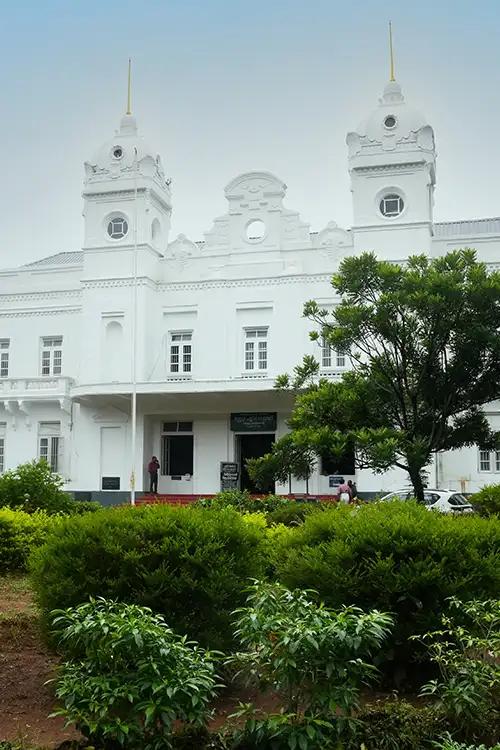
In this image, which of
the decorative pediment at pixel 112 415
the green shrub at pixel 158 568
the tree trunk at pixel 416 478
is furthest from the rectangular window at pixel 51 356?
the green shrub at pixel 158 568

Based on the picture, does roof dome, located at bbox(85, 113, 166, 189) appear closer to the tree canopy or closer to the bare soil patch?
the tree canopy

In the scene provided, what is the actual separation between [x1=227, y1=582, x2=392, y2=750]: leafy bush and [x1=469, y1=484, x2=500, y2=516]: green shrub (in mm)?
9447

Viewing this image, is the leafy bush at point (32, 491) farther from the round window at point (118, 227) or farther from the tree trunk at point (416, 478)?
the round window at point (118, 227)

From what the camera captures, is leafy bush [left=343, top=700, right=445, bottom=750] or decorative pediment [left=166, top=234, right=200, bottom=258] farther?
decorative pediment [left=166, top=234, right=200, bottom=258]

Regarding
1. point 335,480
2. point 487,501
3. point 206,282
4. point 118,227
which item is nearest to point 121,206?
point 118,227

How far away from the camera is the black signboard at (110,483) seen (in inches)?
1230

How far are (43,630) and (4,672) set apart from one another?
0.42m

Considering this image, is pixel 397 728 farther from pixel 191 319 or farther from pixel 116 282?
pixel 116 282

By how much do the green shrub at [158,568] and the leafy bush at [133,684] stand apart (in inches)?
43.8

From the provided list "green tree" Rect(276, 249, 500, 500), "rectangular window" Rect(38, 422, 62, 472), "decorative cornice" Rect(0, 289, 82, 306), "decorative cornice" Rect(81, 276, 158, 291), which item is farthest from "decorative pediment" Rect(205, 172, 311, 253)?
"green tree" Rect(276, 249, 500, 500)

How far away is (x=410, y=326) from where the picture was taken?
14375mm

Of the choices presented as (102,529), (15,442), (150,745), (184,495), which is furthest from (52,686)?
(15,442)

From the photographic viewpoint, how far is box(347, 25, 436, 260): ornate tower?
29.6 m

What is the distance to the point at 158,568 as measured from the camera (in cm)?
589
